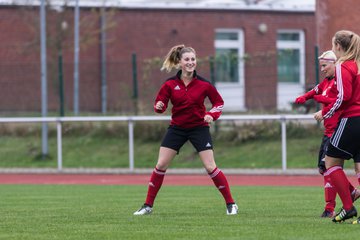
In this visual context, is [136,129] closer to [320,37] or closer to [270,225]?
[320,37]

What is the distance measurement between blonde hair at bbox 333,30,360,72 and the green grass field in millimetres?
1659

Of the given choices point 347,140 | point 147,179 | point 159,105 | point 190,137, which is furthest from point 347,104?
point 147,179

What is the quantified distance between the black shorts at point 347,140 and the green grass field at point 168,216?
2.37 feet

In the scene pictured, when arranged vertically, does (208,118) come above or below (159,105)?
below

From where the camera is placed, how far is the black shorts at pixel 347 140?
973 centimetres

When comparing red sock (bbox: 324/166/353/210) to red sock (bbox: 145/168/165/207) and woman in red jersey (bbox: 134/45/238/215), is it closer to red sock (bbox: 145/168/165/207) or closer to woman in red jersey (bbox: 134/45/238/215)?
woman in red jersey (bbox: 134/45/238/215)

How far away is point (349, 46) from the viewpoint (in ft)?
32.0

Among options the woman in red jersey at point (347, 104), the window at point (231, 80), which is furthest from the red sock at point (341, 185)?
the window at point (231, 80)

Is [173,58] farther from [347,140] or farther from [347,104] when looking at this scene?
[347,140]

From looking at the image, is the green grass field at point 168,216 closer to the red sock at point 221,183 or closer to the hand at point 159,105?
the red sock at point 221,183

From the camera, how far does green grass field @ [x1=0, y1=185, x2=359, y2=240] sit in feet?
30.7

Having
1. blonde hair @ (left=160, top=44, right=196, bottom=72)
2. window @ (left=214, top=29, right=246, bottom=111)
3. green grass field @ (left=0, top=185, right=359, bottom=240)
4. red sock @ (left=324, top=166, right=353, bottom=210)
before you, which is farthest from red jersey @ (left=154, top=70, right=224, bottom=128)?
window @ (left=214, top=29, right=246, bottom=111)

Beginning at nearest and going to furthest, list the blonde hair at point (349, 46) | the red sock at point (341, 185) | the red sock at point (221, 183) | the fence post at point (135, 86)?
the blonde hair at point (349, 46) < the red sock at point (341, 185) < the red sock at point (221, 183) < the fence post at point (135, 86)

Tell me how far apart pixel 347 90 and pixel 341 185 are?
1022mm
